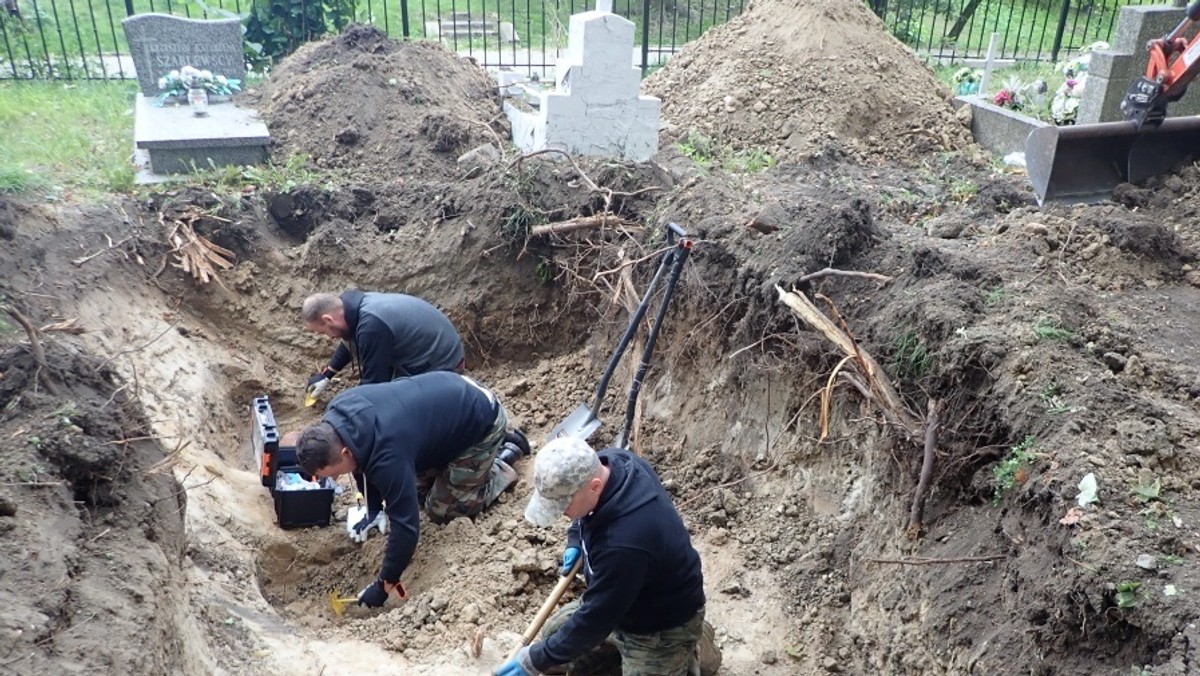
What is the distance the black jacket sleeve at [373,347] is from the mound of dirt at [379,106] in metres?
2.77

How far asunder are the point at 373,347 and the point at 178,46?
5.40 meters

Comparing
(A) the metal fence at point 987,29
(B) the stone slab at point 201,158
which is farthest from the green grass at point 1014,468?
(A) the metal fence at point 987,29

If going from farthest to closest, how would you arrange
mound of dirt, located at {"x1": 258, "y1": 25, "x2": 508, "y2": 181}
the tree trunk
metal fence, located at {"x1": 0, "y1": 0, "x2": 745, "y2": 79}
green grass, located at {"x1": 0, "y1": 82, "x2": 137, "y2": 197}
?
the tree trunk → metal fence, located at {"x1": 0, "y1": 0, "x2": 745, "y2": 79} → mound of dirt, located at {"x1": 258, "y1": 25, "x2": 508, "y2": 181} → green grass, located at {"x1": 0, "y1": 82, "x2": 137, "y2": 197}

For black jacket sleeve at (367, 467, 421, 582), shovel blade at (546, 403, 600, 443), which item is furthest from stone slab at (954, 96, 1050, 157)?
black jacket sleeve at (367, 467, 421, 582)

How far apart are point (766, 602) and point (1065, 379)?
1.66 m

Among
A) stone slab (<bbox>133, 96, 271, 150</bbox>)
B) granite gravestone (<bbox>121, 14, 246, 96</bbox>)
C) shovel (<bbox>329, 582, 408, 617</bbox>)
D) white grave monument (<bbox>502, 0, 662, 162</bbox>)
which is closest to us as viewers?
shovel (<bbox>329, 582, 408, 617</bbox>)

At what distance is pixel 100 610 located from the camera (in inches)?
107

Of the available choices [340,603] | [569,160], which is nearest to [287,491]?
[340,603]

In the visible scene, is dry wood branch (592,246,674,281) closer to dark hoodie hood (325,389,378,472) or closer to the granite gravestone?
dark hoodie hood (325,389,378,472)

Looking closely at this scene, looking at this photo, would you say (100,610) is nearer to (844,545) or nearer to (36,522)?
(36,522)

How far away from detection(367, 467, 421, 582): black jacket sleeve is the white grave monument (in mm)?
3906

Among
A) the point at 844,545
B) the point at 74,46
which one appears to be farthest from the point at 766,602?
the point at 74,46

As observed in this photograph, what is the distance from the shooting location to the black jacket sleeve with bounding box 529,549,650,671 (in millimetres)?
3164

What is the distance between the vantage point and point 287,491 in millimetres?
4863
